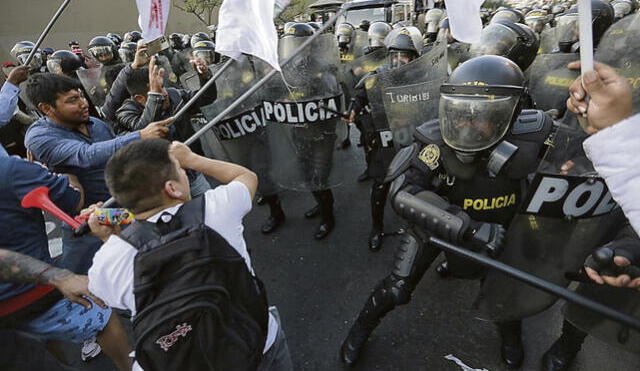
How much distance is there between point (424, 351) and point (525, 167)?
133 cm

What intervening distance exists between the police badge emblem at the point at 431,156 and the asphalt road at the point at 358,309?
1252 mm

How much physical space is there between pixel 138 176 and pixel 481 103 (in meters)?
1.51

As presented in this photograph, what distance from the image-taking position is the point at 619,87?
878mm

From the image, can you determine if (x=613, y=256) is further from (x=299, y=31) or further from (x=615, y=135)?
(x=299, y=31)

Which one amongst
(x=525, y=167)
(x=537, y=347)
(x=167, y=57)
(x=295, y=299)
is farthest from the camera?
(x=167, y=57)

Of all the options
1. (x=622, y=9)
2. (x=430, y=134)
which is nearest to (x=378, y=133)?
(x=430, y=134)

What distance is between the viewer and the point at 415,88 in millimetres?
Result: 2539

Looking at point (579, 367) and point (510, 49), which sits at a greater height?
point (510, 49)

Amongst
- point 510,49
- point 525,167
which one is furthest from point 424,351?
point 510,49

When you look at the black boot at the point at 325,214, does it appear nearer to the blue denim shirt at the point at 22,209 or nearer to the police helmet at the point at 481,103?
the police helmet at the point at 481,103

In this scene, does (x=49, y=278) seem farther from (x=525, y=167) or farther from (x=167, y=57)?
(x=167, y=57)

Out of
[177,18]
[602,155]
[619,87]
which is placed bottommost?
[177,18]

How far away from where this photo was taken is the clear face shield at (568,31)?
3207 millimetres

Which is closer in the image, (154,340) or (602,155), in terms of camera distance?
(602,155)
